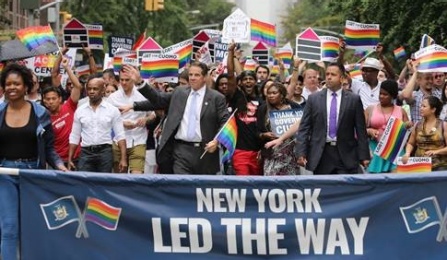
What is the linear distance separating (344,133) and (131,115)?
352cm

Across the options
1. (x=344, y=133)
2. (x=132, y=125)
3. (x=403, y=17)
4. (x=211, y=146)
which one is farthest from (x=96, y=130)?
(x=403, y=17)

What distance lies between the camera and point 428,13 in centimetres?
2489

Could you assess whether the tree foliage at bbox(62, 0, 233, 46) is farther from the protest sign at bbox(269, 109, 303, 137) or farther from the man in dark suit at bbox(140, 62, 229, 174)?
the man in dark suit at bbox(140, 62, 229, 174)

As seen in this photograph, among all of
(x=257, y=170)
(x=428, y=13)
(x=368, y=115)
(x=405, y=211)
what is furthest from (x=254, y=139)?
(x=428, y=13)

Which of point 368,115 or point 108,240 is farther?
point 368,115

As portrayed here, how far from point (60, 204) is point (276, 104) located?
485 cm

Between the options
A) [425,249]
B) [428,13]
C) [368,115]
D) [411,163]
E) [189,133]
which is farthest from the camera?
[428,13]

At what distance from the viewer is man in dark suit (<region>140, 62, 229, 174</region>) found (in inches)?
466

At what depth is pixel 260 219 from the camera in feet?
28.3

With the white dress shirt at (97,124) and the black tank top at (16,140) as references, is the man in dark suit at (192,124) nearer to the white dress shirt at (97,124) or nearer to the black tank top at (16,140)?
the white dress shirt at (97,124)

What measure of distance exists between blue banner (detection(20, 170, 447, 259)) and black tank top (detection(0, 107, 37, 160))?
1032 mm

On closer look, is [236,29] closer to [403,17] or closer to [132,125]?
[132,125]

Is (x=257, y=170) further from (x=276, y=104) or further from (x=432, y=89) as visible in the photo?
(x=432, y=89)

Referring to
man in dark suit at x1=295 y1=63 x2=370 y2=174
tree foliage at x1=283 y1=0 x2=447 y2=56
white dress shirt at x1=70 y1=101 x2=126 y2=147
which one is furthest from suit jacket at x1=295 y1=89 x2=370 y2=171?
tree foliage at x1=283 y1=0 x2=447 y2=56
